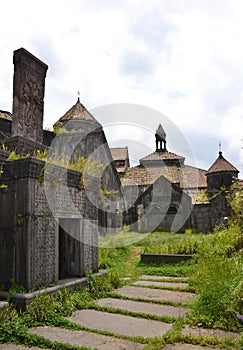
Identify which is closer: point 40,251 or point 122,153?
point 40,251

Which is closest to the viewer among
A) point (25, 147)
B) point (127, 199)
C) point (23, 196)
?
point (23, 196)

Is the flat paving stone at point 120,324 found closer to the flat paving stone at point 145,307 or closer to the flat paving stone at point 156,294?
the flat paving stone at point 145,307

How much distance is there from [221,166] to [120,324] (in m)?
25.0

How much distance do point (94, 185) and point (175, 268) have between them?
399 centimetres

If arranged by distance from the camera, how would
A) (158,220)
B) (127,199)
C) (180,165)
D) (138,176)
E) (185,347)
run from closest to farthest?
(185,347) → (158,220) → (127,199) → (138,176) → (180,165)

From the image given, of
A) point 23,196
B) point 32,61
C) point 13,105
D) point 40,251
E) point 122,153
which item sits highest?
point 122,153

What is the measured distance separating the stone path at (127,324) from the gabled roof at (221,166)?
22621mm

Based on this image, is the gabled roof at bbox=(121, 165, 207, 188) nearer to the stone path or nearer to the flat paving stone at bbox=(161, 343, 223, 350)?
the stone path

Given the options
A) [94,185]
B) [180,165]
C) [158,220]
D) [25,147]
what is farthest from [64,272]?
[180,165]

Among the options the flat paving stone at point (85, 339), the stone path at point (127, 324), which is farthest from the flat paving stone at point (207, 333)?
the flat paving stone at point (85, 339)

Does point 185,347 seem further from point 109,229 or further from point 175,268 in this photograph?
point 109,229

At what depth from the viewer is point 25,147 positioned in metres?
5.70

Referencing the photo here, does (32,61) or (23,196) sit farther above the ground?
(32,61)

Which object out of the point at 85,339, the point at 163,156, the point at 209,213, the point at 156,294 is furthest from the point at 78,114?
the point at 163,156
